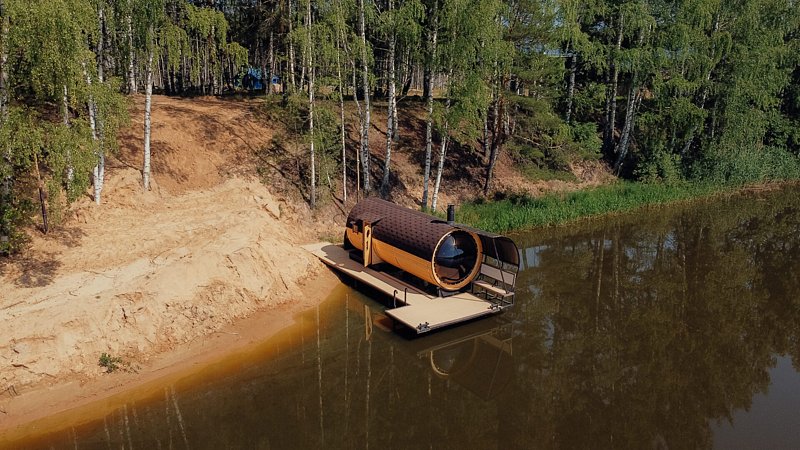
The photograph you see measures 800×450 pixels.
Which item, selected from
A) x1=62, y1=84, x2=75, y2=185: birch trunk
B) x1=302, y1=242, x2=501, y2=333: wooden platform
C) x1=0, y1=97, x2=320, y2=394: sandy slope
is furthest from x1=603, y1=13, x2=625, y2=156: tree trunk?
x1=62, y1=84, x2=75, y2=185: birch trunk

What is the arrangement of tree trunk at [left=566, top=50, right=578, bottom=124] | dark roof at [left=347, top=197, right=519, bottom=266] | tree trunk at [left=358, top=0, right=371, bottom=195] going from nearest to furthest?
dark roof at [left=347, top=197, right=519, bottom=266] < tree trunk at [left=358, top=0, right=371, bottom=195] < tree trunk at [left=566, top=50, right=578, bottom=124]

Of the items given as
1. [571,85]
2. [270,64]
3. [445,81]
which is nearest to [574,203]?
[445,81]

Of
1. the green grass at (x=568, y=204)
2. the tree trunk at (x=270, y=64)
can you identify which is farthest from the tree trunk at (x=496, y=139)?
the tree trunk at (x=270, y=64)

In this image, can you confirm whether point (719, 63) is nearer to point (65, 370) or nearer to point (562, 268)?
point (562, 268)

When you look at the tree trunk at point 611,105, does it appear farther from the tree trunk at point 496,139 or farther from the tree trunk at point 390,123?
the tree trunk at point 390,123

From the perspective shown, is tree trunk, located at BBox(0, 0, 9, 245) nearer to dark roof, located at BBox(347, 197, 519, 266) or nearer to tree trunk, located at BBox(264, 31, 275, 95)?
dark roof, located at BBox(347, 197, 519, 266)
